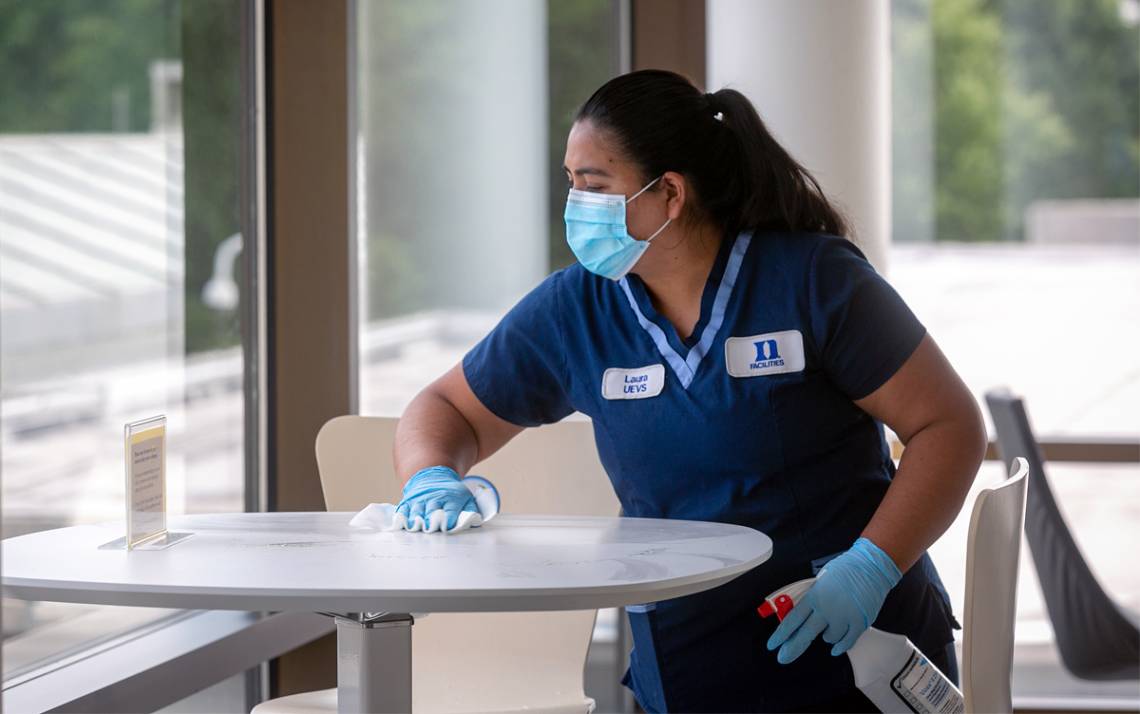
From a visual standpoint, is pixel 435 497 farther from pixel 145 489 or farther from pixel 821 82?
pixel 821 82

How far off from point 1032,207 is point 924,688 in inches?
99.3

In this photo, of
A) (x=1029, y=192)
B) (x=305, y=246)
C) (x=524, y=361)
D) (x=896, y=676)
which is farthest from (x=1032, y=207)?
(x=896, y=676)

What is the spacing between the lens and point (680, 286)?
1951 millimetres

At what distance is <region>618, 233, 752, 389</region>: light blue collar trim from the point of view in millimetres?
1854

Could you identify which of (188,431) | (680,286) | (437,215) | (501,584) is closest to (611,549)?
(501,584)

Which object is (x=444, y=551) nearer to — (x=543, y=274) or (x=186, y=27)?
(x=186, y=27)

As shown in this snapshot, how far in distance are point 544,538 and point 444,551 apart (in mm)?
158

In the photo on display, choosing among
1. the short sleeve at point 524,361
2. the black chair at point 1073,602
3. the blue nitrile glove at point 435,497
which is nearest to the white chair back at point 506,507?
the short sleeve at point 524,361

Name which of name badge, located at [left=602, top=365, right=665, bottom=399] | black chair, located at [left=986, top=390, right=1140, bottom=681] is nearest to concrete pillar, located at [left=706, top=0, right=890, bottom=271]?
black chair, located at [left=986, top=390, right=1140, bottom=681]

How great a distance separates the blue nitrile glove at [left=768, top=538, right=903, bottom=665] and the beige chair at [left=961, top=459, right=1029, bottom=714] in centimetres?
16

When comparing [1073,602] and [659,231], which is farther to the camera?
[1073,602]

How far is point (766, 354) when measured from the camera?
5.99 feet

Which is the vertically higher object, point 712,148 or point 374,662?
point 712,148

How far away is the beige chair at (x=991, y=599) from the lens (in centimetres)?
146
